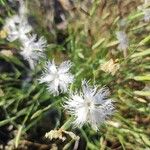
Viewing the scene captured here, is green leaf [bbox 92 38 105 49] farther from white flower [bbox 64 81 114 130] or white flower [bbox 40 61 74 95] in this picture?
white flower [bbox 64 81 114 130]

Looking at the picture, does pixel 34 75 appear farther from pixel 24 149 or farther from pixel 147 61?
pixel 147 61

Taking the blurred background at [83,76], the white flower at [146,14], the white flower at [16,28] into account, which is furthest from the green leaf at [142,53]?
the white flower at [16,28]

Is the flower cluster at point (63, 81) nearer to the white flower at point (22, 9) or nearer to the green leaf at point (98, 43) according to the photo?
the white flower at point (22, 9)

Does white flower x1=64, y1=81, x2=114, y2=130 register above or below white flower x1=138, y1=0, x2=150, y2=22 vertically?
below

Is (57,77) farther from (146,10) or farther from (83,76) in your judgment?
(146,10)

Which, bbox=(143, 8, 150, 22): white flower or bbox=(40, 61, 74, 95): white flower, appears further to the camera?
bbox=(143, 8, 150, 22): white flower

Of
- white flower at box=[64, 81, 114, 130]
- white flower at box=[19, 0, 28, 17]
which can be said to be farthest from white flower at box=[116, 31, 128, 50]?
white flower at box=[19, 0, 28, 17]

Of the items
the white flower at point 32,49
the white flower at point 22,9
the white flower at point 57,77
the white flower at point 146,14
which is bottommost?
the white flower at point 57,77

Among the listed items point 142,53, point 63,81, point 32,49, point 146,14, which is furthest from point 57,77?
point 146,14

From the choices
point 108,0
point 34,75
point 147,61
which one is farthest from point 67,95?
point 108,0
